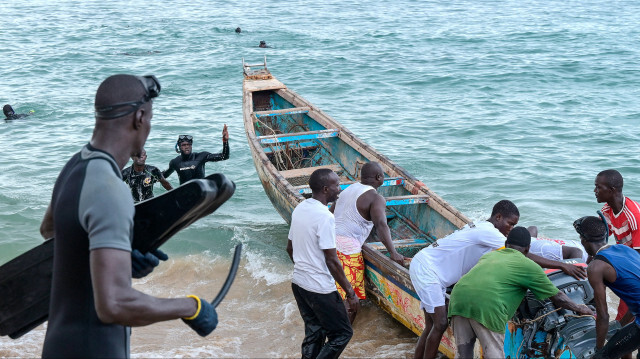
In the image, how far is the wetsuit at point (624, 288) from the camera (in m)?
4.87

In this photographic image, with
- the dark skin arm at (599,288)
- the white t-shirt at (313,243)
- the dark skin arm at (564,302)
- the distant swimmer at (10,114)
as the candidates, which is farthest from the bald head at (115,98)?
the distant swimmer at (10,114)

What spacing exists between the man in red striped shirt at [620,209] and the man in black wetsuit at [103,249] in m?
4.71

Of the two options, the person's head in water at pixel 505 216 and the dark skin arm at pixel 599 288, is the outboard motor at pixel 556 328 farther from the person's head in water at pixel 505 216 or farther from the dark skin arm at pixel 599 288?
the person's head in water at pixel 505 216

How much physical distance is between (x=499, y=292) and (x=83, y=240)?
10.8 ft

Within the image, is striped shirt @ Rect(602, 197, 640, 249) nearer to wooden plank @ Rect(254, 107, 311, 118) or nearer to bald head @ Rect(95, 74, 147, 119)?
bald head @ Rect(95, 74, 147, 119)

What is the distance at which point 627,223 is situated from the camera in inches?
241

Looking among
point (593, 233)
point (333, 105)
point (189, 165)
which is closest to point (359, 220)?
point (593, 233)

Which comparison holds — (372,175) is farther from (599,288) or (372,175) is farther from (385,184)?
(599,288)

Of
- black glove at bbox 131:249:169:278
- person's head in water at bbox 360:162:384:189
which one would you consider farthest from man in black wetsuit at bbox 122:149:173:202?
black glove at bbox 131:249:169:278

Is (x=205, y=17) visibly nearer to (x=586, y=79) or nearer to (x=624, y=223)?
(x=586, y=79)

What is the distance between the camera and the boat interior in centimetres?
824

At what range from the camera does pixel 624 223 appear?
242 inches

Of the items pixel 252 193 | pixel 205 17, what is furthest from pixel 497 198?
pixel 205 17

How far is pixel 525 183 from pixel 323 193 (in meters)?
8.29
